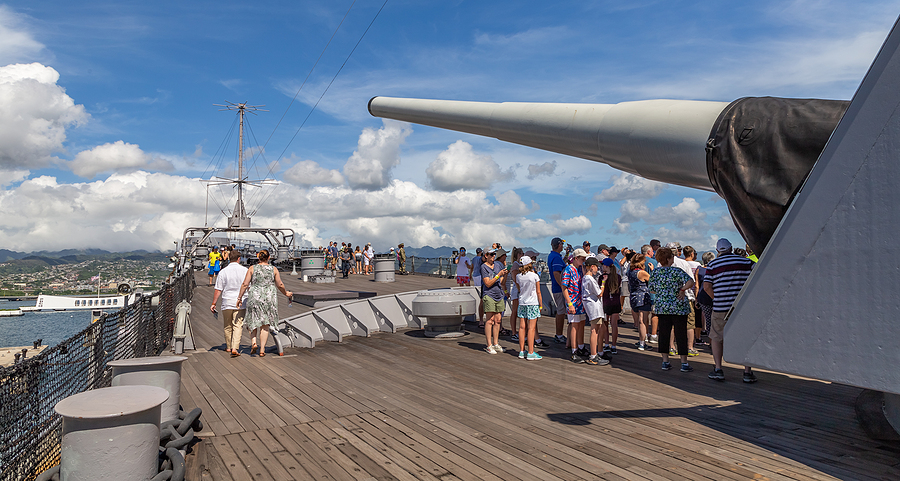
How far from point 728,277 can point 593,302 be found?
166 cm

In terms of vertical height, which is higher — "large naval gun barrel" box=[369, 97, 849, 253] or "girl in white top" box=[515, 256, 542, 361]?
"large naval gun barrel" box=[369, 97, 849, 253]

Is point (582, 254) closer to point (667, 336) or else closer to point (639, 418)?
point (667, 336)

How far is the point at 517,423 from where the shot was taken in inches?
189

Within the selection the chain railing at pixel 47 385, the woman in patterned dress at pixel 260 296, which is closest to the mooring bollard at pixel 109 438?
the chain railing at pixel 47 385

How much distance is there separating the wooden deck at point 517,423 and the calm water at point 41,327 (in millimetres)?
49586

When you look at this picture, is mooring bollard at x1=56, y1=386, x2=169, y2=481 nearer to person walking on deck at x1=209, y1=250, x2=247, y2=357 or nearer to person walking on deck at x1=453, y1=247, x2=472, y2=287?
person walking on deck at x1=209, y1=250, x2=247, y2=357

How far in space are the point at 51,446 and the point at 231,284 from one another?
3.99 meters

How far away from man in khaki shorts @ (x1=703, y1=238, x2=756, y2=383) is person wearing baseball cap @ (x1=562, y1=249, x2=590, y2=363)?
1578 mm

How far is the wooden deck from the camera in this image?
147 inches

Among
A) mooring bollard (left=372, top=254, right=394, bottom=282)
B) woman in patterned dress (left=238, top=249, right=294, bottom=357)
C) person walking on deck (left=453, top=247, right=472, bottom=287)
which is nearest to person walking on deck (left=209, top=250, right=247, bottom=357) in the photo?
woman in patterned dress (left=238, top=249, right=294, bottom=357)

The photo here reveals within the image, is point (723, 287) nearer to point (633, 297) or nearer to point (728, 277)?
point (728, 277)

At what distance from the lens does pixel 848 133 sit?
238 centimetres

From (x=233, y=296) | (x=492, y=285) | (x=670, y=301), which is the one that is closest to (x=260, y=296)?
(x=233, y=296)

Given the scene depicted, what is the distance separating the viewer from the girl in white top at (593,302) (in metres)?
7.05
